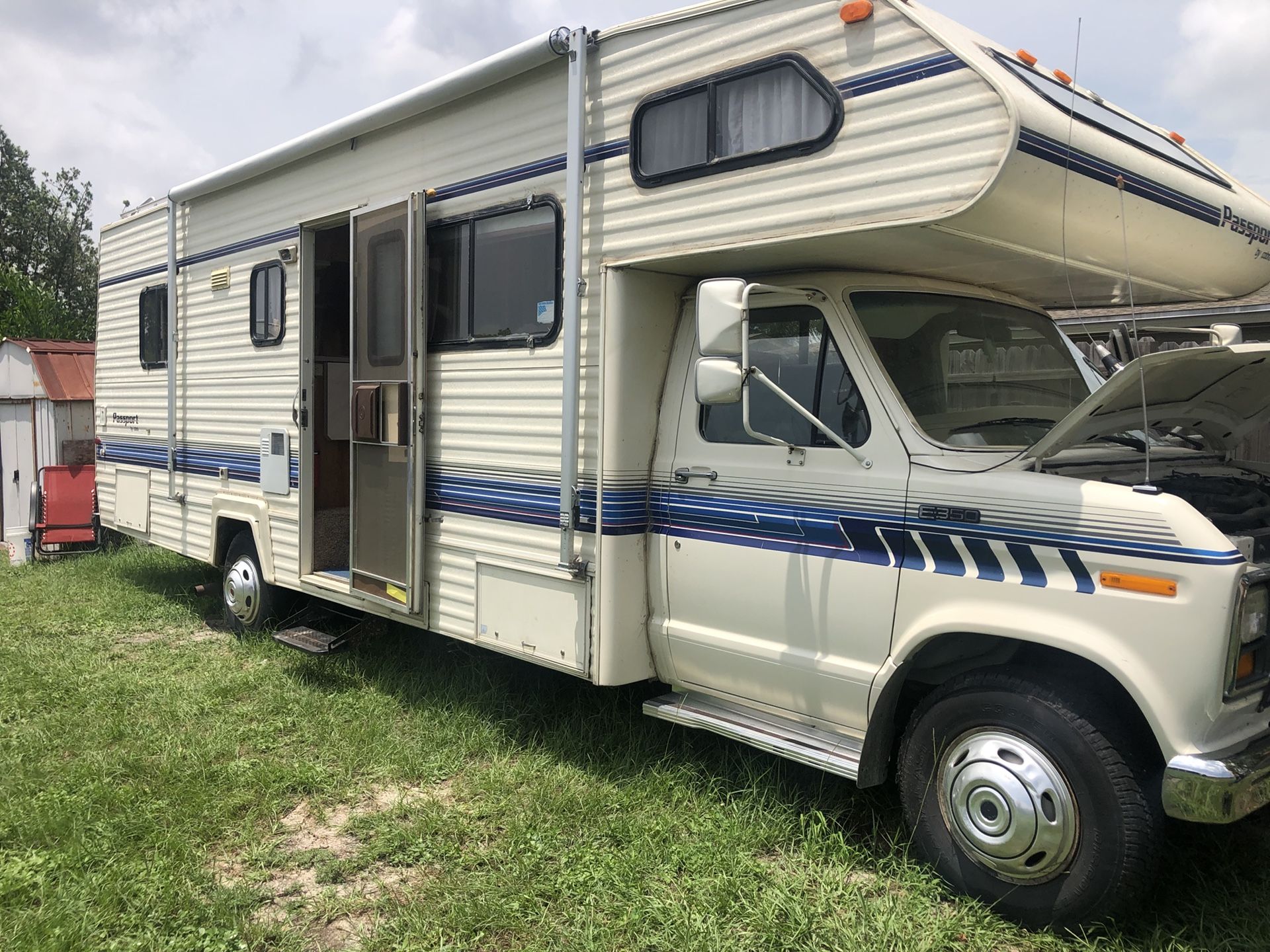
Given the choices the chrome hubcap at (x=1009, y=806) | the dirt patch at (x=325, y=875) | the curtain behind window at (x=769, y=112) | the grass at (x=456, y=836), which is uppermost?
the curtain behind window at (x=769, y=112)

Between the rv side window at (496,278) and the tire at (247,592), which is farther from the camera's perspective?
the tire at (247,592)

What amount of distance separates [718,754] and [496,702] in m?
1.28

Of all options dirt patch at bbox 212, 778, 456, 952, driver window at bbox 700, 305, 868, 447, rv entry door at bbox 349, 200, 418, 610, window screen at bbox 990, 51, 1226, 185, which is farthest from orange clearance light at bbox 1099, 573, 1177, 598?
rv entry door at bbox 349, 200, 418, 610

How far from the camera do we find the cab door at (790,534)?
352 centimetres

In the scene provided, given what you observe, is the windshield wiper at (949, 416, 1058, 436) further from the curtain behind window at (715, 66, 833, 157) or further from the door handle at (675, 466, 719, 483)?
the curtain behind window at (715, 66, 833, 157)

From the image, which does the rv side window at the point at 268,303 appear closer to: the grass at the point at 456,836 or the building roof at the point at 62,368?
the grass at the point at 456,836

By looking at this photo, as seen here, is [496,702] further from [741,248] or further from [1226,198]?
[1226,198]

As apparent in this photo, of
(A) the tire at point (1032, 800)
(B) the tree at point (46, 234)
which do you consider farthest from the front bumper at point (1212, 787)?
(B) the tree at point (46, 234)

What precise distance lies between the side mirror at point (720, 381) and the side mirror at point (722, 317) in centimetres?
4

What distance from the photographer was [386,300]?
17.5 ft

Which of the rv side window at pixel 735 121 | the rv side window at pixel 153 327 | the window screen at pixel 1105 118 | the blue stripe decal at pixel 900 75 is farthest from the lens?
the rv side window at pixel 153 327

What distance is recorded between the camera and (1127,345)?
176 inches

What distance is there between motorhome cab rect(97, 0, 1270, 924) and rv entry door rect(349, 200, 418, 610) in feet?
0.07

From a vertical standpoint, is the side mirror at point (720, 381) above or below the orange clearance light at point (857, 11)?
below
